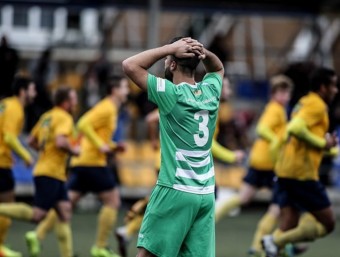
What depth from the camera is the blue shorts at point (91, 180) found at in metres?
14.0

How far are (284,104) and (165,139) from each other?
6.05m

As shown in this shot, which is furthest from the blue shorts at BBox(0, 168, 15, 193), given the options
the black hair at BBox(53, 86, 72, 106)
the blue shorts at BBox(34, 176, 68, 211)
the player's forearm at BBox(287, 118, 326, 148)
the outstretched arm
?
the outstretched arm

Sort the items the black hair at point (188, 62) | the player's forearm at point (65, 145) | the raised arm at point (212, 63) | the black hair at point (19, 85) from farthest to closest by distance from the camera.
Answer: the black hair at point (19, 85) < the player's forearm at point (65, 145) < the raised arm at point (212, 63) < the black hair at point (188, 62)

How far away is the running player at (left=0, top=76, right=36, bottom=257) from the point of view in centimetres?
1266

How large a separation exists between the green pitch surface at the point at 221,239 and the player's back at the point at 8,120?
4.44 feet

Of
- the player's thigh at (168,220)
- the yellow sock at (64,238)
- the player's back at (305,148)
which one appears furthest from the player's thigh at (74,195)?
the player's thigh at (168,220)

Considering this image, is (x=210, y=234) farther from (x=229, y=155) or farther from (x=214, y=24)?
(x=214, y=24)

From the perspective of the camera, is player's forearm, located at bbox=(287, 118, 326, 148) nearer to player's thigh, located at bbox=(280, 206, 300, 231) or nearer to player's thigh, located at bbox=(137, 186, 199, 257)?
player's thigh, located at bbox=(280, 206, 300, 231)

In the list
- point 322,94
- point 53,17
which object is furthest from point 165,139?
point 53,17

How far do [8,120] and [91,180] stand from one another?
5.69 ft

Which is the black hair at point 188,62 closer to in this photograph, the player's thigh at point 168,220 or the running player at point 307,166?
the player's thigh at point 168,220

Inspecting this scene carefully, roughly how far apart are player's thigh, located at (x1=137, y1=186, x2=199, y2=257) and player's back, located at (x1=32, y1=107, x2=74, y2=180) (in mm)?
4318

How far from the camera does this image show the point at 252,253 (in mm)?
13367

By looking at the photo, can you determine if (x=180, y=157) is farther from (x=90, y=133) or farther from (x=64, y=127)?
(x=90, y=133)
